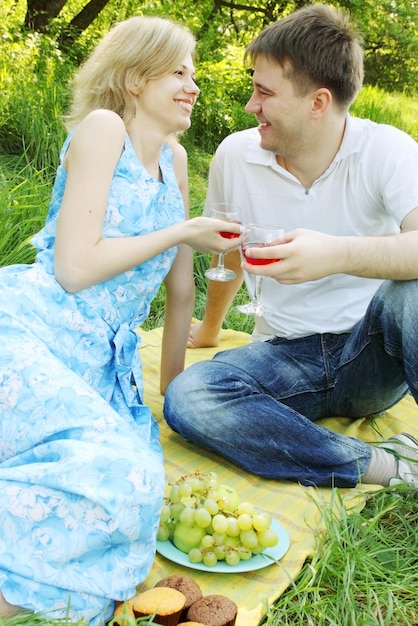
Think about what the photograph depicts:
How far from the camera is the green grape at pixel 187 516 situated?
97.5 inches

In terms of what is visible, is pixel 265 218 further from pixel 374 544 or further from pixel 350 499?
pixel 374 544

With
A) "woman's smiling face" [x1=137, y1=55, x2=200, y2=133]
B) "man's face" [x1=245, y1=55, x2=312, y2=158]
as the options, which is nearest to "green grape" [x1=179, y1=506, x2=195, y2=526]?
"woman's smiling face" [x1=137, y1=55, x2=200, y2=133]

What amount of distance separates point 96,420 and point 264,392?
3.50 feet

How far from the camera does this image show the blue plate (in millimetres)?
2484

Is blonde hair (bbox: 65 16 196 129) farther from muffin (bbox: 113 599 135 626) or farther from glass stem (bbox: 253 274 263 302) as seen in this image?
muffin (bbox: 113 599 135 626)

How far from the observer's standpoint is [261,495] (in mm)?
3053

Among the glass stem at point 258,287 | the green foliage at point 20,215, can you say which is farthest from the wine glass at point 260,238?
the green foliage at point 20,215

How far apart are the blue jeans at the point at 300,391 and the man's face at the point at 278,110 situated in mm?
782

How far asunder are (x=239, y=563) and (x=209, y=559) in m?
0.11

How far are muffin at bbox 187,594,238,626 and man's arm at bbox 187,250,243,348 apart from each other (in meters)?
1.95

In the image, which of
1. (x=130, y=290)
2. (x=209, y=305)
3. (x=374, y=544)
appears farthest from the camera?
(x=209, y=305)

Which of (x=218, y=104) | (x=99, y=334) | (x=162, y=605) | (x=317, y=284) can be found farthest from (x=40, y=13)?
(x=162, y=605)

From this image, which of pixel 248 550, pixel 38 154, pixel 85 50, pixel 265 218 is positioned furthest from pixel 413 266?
pixel 85 50

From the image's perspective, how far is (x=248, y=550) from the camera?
254 centimetres
